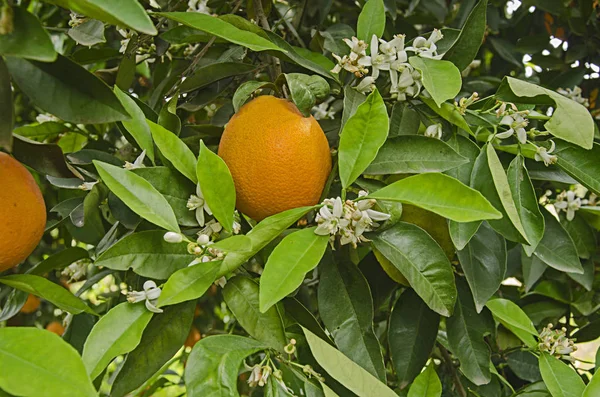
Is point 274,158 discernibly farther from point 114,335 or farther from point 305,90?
point 114,335

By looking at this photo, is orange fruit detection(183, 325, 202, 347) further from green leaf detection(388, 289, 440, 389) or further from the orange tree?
green leaf detection(388, 289, 440, 389)

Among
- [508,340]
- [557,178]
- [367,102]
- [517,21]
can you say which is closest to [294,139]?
[367,102]

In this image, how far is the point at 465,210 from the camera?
0.58 meters

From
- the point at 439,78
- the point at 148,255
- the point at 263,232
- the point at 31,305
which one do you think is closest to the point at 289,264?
the point at 263,232

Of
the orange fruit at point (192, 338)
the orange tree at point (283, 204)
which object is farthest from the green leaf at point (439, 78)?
the orange fruit at point (192, 338)

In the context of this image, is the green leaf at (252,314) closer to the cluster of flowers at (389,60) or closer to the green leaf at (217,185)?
the green leaf at (217,185)

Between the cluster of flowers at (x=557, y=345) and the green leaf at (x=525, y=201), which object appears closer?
the green leaf at (x=525, y=201)

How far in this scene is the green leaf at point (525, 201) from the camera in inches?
26.9

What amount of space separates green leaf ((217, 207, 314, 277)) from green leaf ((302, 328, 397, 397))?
0.28ft

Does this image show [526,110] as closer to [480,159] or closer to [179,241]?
[480,159]

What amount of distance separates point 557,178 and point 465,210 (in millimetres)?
268

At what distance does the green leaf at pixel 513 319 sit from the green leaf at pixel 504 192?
151mm

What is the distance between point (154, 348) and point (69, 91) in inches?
Result: 9.9

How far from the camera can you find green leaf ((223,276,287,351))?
2.07 ft
